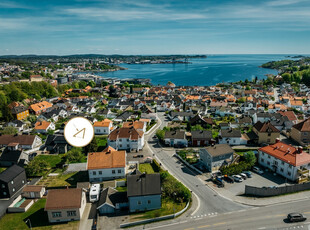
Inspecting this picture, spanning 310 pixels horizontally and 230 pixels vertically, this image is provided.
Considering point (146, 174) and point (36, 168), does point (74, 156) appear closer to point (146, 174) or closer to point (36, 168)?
point (36, 168)

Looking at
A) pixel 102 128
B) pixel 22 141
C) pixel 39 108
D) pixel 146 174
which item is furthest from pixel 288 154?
pixel 39 108

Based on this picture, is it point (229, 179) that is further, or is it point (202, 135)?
point (202, 135)

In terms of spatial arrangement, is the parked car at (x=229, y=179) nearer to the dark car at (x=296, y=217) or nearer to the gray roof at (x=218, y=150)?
the gray roof at (x=218, y=150)

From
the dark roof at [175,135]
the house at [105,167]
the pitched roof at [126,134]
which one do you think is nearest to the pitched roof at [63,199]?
the house at [105,167]

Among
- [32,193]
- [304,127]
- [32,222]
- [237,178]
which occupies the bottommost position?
[32,222]

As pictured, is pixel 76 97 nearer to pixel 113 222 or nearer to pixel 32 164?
pixel 32 164

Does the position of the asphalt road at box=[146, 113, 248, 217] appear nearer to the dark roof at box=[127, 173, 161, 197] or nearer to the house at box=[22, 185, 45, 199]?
the dark roof at box=[127, 173, 161, 197]

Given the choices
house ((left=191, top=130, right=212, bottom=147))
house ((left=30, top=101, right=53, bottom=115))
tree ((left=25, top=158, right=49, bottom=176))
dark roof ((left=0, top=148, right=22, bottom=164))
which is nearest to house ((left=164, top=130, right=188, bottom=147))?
house ((left=191, top=130, right=212, bottom=147))
